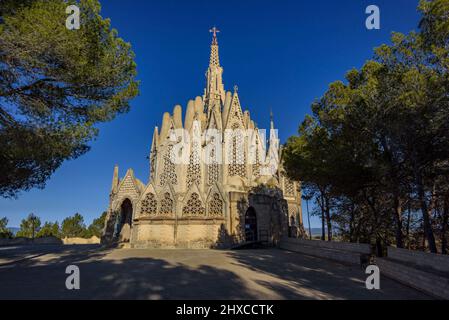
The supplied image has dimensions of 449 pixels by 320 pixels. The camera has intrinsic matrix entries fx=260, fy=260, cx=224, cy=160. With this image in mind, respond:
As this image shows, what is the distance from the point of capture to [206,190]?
27297 millimetres

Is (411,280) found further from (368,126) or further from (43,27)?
(43,27)

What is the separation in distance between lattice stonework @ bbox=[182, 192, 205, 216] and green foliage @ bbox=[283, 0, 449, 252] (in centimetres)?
951

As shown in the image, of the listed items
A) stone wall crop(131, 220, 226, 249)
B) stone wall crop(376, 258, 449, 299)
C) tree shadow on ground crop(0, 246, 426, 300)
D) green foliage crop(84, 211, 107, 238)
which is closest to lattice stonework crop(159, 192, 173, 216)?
stone wall crop(131, 220, 226, 249)

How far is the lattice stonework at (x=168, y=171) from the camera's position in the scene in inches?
1123

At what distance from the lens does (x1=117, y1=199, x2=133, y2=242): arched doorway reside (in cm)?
2670

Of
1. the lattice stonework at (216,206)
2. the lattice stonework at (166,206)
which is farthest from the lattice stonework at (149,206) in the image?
the lattice stonework at (216,206)

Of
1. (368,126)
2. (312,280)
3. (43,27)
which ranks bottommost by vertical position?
(312,280)

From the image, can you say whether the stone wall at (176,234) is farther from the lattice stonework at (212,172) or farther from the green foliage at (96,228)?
the green foliage at (96,228)

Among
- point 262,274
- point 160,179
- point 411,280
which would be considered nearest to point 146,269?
point 262,274

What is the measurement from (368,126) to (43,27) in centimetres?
1361

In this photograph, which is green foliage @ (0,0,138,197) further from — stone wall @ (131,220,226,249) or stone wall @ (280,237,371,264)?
stone wall @ (280,237,371,264)

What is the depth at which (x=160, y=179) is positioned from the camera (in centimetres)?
2870

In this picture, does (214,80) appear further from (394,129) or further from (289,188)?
(394,129)
